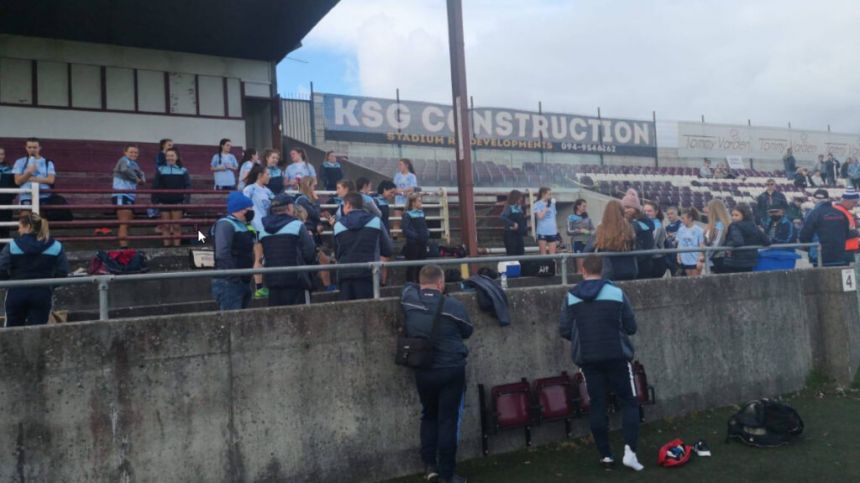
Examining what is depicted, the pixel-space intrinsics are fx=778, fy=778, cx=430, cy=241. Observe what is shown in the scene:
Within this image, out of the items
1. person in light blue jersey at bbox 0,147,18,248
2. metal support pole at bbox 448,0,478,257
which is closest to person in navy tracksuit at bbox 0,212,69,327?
person in light blue jersey at bbox 0,147,18,248

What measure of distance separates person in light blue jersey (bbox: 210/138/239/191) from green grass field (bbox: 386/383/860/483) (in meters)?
8.07

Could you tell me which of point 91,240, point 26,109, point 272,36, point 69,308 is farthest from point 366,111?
point 69,308

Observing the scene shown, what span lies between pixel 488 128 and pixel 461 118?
75.4ft

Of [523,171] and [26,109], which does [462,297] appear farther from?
[523,171]

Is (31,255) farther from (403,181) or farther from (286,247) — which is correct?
(403,181)

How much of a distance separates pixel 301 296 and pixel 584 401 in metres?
3.05

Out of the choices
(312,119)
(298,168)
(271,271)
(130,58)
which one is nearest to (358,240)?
(271,271)

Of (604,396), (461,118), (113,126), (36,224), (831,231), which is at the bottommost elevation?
(604,396)

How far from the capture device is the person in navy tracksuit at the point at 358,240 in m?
7.36

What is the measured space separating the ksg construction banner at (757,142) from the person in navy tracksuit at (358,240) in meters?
34.7

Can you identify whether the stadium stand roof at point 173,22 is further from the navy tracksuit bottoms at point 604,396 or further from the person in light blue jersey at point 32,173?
the navy tracksuit bottoms at point 604,396

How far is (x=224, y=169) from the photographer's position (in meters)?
13.4

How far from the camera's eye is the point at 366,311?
6.66 metres

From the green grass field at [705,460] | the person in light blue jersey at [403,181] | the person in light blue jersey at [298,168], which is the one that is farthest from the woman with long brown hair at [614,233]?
the person in light blue jersey at [298,168]
